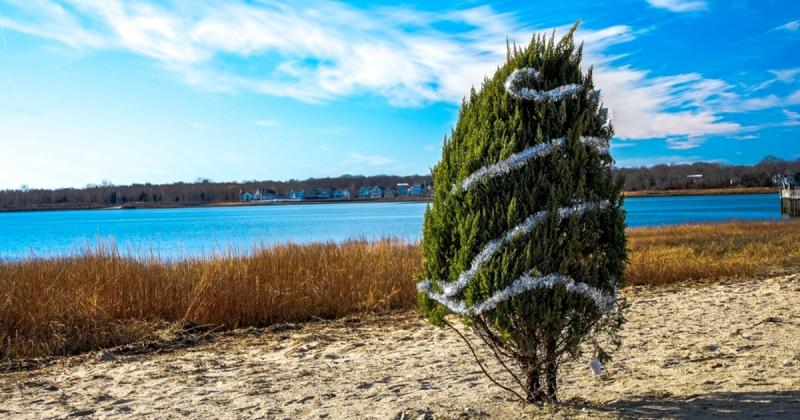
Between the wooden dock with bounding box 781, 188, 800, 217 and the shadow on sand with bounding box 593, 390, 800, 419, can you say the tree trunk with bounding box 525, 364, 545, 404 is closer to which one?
the shadow on sand with bounding box 593, 390, 800, 419

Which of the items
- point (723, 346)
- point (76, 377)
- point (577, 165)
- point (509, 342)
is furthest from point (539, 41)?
point (76, 377)

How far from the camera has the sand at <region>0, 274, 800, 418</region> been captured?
4250mm

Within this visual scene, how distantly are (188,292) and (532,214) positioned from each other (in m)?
6.79

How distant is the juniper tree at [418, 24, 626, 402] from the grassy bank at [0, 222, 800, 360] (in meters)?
4.41

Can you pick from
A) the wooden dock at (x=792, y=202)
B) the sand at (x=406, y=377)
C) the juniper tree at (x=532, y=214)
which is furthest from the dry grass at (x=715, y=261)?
the wooden dock at (x=792, y=202)

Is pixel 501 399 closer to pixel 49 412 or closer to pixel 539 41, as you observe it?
pixel 539 41

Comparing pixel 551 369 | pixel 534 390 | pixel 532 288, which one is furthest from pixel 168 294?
pixel 532 288

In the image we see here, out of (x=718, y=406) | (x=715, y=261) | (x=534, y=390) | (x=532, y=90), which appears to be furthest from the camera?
(x=715, y=261)

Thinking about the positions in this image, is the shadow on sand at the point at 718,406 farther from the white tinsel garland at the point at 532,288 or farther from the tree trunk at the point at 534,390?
the white tinsel garland at the point at 532,288

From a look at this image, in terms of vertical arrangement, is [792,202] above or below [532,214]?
below

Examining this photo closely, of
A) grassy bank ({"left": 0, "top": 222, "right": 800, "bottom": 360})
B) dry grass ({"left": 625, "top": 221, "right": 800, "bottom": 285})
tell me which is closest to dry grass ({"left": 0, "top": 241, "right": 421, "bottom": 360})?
grassy bank ({"left": 0, "top": 222, "right": 800, "bottom": 360})

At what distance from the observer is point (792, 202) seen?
161 ft

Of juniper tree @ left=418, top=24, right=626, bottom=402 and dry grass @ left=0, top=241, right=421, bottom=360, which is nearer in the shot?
juniper tree @ left=418, top=24, right=626, bottom=402

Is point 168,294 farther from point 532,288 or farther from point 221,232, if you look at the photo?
point 221,232
